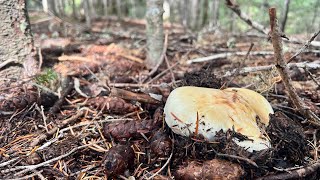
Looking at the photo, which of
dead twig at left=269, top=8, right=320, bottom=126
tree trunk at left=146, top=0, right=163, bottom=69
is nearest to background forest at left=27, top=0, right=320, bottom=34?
tree trunk at left=146, top=0, right=163, bottom=69

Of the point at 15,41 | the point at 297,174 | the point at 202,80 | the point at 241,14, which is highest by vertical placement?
the point at 241,14

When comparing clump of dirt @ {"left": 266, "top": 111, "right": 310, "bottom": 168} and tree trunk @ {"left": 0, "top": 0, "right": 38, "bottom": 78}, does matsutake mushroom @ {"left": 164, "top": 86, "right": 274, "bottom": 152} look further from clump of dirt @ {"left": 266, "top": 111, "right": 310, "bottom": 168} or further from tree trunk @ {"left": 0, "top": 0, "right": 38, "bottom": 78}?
tree trunk @ {"left": 0, "top": 0, "right": 38, "bottom": 78}

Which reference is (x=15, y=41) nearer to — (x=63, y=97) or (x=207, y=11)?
(x=63, y=97)

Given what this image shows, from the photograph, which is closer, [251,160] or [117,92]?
[251,160]

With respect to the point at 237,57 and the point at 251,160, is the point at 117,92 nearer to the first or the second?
the point at 251,160

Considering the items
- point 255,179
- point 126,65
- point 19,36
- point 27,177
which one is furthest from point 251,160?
point 19,36

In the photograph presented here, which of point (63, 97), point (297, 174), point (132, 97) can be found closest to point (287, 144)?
point (297, 174)
